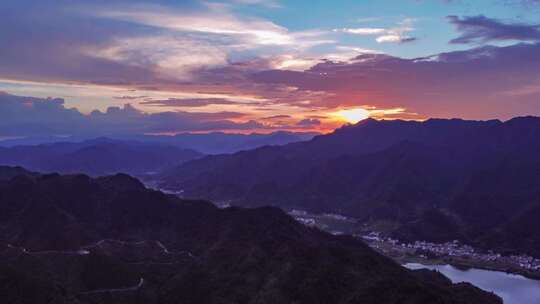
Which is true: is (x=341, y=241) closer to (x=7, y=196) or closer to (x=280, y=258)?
(x=280, y=258)

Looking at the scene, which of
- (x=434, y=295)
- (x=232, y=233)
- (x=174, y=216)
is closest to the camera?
(x=434, y=295)

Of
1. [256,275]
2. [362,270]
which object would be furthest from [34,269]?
[362,270]

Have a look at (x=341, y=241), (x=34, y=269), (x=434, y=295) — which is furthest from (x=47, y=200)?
(x=434, y=295)

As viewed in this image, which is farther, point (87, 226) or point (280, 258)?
point (87, 226)

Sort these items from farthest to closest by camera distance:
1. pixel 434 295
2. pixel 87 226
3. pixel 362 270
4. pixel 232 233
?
pixel 87 226 → pixel 232 233 → pixel 362 270 → pixel 434 295

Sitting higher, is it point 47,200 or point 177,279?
point 47,200

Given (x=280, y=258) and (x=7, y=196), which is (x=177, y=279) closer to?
(x=280, y=258)
